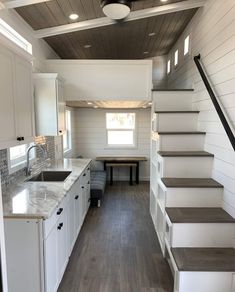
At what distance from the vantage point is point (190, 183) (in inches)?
→ 101

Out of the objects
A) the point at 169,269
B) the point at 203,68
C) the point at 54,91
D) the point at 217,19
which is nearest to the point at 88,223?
the point at 169,269

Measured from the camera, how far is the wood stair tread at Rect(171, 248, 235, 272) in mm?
1865

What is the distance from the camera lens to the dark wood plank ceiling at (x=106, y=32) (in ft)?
9.57

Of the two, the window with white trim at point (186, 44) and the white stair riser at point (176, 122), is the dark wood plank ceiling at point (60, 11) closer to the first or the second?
the window with white trim at point (186, 44)

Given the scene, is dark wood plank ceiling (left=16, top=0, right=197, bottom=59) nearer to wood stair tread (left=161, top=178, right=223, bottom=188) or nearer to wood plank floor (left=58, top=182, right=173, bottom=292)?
wood stair tread (left=161, top=178, right=223, bottom=188)

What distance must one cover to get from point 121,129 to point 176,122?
10.1 feet

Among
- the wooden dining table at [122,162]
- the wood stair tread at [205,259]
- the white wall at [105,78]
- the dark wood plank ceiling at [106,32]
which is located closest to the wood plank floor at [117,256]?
the wood stair tread at [205,259]

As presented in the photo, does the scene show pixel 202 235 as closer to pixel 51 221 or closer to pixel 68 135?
pixel 51 221

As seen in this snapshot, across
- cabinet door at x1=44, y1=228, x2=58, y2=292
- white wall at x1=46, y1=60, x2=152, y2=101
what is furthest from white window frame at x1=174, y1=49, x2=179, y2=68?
cabinet door at x1=44, y1=228, x2=58, y2=292

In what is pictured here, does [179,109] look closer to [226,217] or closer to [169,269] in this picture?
[226,217]

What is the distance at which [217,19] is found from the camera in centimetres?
276

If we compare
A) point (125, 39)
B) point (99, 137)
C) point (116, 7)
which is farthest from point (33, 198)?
point (99, 137)

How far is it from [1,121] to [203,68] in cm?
272

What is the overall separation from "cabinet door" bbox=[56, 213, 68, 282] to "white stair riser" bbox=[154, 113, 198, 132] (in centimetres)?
182
